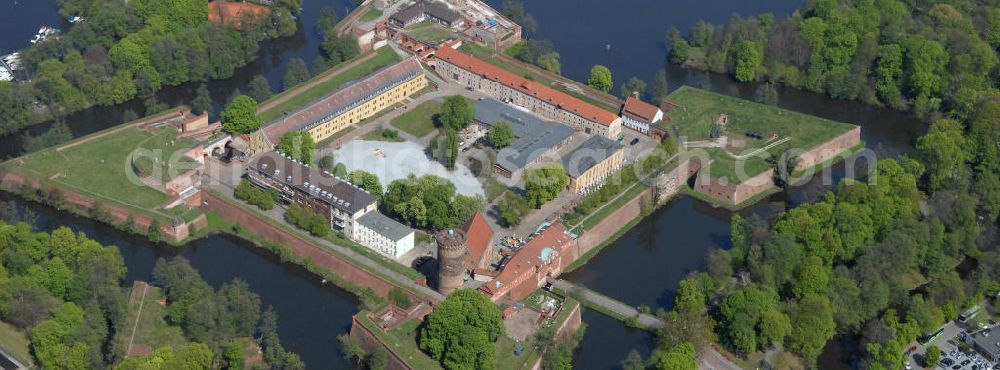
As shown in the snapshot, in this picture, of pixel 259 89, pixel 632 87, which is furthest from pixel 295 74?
pixel 632 87

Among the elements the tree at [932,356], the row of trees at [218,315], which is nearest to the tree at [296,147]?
the row of trees at [218,315]

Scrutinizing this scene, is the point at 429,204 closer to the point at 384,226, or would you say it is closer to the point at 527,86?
the point at 384,226

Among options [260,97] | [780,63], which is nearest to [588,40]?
[780,63]

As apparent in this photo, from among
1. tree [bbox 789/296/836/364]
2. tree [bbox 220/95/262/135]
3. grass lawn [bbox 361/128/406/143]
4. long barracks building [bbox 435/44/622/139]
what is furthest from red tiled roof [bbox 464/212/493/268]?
tree [bbox 220/95/262/135]

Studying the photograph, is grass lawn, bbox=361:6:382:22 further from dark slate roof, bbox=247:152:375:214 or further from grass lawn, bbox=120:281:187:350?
grass lawn, bbox=120:281:187:350

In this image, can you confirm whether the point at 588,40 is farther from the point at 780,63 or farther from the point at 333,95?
the point at 333,95

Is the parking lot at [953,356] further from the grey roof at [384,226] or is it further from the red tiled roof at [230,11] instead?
the red tiled roof at [230,11]
